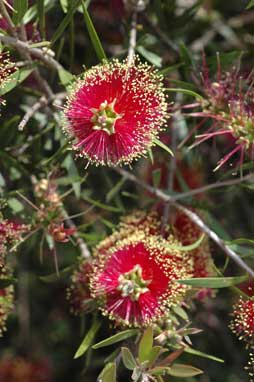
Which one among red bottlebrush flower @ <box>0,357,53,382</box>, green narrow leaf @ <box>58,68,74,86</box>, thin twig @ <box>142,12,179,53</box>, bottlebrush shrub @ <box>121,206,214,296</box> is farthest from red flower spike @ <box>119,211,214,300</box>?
red bottlebrush flower @ <box>0,357,53,382</box>

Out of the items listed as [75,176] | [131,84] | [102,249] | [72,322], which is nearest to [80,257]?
[102,249]

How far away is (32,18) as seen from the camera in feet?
5.73

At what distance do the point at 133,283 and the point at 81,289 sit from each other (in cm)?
22

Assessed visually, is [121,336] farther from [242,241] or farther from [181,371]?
[242,241]

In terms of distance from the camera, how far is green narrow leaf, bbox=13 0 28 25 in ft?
4.94

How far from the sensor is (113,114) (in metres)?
1.50

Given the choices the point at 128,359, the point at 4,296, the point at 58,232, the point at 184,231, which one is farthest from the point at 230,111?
the point at 4,296

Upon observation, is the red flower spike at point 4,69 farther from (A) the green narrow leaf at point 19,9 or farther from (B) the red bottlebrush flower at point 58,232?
(B) the red bottlebrush flower at point 58,232

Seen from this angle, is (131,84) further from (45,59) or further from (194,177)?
(194,177)

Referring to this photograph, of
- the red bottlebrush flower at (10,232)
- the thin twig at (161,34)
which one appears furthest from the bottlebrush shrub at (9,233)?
the thin twig at (161,34)

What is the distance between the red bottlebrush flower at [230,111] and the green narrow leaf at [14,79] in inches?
16.4

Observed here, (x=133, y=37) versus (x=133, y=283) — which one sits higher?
(x=133, y=37)

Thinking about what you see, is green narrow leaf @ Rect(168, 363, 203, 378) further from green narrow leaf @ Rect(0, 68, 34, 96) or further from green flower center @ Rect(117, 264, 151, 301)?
green narrow leaf @ Rect(0, 68, 34, 96)

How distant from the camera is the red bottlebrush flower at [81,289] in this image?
1.72 m
